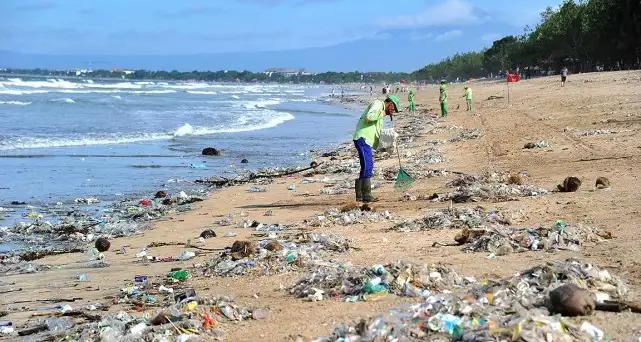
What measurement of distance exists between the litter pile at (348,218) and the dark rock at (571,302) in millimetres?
5015

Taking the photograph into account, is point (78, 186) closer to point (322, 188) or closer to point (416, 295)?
point (322, 188)

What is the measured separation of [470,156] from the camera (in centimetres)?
1739

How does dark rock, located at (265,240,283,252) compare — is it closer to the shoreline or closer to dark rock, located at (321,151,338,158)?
the shoreline

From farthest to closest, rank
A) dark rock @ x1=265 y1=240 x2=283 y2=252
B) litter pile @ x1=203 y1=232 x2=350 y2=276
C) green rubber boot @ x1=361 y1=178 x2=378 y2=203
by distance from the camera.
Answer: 1. green rubber boot @ x1=361 y1=178 x2=378 y2=203
2. dark rock @ x1=265 y1=240 x2=283 y2=252
3. litter pile @ x1=203 y1=232 x2=350 y2=276

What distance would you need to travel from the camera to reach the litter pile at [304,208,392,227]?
9.77 metres

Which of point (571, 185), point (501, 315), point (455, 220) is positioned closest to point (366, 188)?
point (455, 220)

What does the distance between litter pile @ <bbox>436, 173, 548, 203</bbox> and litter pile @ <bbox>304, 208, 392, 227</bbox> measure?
4.22 feet

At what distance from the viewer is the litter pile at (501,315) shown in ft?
13.9

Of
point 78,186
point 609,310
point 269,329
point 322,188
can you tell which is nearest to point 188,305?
point 269,329

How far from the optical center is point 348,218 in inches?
391

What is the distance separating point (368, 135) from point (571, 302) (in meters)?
6.68

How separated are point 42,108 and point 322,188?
33308mm

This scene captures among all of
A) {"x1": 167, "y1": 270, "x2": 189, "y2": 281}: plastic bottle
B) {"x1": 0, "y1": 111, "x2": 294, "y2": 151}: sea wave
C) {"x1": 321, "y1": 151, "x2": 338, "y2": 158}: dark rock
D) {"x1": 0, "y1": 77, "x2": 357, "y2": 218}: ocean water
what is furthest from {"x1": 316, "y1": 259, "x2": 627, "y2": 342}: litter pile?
{"x1": 0, "y1": 111, "x2": 294, "y2": 151}: sea wave

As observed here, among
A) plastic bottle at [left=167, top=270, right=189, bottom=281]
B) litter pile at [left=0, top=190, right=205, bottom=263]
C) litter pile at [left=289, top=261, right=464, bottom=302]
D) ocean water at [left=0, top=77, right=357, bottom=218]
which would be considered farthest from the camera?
ocean water at [left=0, top=77, right=357, bottom=218]
